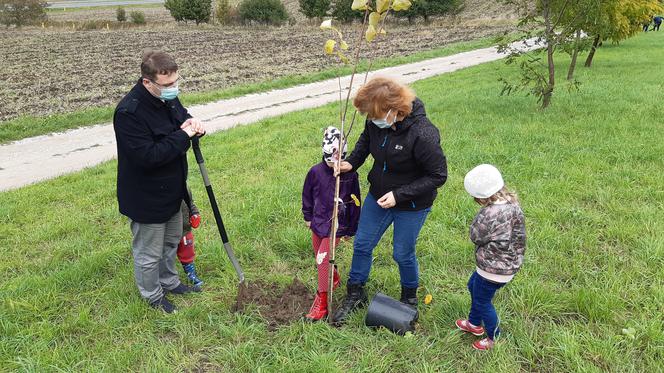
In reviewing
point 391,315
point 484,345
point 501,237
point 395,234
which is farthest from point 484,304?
point 395,234

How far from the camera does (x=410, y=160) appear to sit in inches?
120

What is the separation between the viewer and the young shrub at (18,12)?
43.2m

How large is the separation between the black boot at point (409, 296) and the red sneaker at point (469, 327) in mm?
384

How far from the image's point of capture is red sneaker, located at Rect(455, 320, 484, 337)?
3152 millimetres

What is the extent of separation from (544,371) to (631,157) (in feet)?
14.7

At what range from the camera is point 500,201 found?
Result: 278 cm

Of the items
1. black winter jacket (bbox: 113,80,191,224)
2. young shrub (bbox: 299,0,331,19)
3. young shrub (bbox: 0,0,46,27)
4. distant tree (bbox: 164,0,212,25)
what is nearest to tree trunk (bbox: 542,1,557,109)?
black winter jacket (bbox: 113,80,191,224)

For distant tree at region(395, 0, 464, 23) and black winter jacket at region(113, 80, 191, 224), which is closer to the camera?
black winter jacket at region(113, 80, 191, 224)

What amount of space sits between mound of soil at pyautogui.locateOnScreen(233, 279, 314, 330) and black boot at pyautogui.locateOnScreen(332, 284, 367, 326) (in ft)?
0.92

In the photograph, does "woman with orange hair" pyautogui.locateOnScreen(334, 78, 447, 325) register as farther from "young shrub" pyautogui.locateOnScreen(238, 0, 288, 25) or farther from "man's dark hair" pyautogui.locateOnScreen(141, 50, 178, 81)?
"young shrub" pyautogui.locateOnScreen(238, 0, 288, 25)

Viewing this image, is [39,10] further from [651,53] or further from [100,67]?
[651,53]

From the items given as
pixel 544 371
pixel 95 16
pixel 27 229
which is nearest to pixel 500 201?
pixel 544 371

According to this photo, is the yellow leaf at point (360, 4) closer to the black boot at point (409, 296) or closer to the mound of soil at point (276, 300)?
the black boot at point (409, 296)

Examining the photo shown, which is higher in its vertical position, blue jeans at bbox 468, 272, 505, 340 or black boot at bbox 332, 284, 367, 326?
blue jeans at bbox 468, 272, 505, 340
